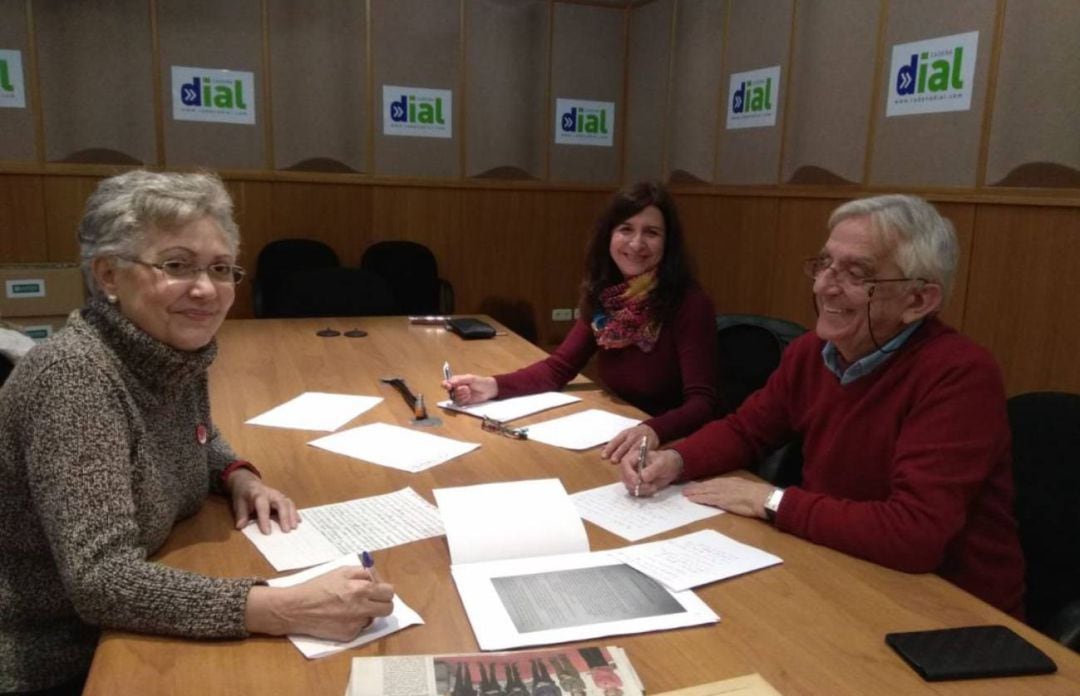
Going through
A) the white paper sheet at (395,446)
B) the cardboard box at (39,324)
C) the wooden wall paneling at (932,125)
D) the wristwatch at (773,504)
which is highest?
the wooden wall paneling at (932,125)

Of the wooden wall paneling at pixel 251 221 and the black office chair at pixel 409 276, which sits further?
the black office chair at pixel 409 276

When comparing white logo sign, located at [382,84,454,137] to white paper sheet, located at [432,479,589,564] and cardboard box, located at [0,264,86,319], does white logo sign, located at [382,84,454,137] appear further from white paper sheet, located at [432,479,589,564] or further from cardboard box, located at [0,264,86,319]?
white paper sheet, located at [432,479,589,564]

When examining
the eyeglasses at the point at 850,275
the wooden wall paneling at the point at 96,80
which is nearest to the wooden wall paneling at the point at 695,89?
the wooden wall paneling at the point at 96,80

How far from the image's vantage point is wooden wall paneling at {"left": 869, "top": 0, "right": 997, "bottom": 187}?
3316 millimetres

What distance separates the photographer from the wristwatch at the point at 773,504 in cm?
147

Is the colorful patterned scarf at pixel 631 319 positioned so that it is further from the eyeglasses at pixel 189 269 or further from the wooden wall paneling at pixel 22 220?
the wooden wall paneling at pixel 22 220

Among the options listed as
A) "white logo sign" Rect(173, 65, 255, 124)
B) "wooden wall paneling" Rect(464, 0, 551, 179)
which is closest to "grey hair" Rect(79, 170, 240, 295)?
"white logo sign" Rect(173, 65, 255, 124)

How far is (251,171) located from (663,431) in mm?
3835

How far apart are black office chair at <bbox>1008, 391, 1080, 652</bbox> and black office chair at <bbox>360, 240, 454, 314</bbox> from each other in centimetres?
387

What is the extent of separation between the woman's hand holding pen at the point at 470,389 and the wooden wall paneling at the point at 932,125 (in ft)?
7.85

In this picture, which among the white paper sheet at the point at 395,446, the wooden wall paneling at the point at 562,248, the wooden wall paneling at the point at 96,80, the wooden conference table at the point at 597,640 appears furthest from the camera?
the wooden wall paneling at the point at 562,248

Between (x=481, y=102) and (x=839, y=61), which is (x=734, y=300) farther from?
(x=481, y=102)

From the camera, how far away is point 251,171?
496 centimetres

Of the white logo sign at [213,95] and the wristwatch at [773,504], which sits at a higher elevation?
the white logo sign at [213,95]
